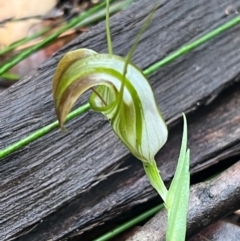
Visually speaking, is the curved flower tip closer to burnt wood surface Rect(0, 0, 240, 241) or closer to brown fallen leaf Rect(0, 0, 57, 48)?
burnt wood surface Rect(0, 0, 240, 241)

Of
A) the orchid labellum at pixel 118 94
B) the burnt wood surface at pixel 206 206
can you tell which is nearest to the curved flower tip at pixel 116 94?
the orchid labellum at pixel 118 94

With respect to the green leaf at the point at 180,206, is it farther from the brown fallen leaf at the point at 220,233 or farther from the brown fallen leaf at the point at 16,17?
the brown fallen leaf at the point at 16,17

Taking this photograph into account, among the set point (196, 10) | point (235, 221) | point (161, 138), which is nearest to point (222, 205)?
point (235, 221)

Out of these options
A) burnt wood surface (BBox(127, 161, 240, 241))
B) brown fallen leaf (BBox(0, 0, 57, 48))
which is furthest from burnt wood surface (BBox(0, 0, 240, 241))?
brown fallen leaf (BBox(0, 0, 57, 48))

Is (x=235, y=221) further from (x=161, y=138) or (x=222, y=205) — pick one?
(x=161, y=138)

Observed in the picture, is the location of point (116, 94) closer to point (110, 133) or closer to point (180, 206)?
point (180, 206)

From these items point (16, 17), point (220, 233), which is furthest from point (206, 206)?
point (16, 17)

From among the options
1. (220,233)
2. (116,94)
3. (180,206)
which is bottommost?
(220,233)
